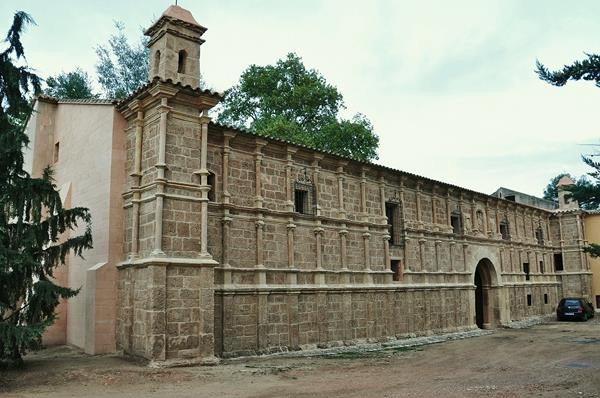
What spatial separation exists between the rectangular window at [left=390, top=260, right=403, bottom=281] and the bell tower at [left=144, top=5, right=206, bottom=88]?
10.5m

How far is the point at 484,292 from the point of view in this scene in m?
26.0

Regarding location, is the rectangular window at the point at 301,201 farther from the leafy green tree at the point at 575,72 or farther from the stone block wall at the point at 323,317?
the leafy green tree at the point at 575,72

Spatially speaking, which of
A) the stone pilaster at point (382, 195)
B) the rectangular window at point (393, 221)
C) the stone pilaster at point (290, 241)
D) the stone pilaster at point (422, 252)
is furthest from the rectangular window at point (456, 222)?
the stone pilaster at point (290, 241)

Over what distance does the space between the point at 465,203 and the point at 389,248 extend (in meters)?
6.96

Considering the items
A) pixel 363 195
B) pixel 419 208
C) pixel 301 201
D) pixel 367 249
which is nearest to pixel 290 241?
pixel 301 201

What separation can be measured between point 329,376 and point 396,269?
9.11 metres

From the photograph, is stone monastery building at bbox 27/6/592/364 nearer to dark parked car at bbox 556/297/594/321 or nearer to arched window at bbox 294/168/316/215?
arched window at bbox 294/168/316/215

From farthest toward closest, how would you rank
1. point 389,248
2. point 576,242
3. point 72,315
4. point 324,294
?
point 576,242
point 389,248
point 324,294
point 72,315

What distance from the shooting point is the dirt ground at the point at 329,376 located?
9.38m

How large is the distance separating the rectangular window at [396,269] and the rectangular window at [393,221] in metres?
0.76

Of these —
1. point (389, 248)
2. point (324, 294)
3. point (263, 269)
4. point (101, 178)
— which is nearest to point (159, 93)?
point (101, 178)

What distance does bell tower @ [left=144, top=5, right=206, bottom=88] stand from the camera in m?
13.0

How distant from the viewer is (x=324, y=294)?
1617 centimetres

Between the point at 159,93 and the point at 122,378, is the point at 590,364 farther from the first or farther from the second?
the point at 159,93
